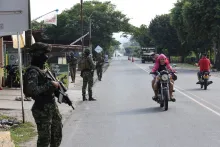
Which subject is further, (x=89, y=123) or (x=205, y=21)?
(x=205, y=21)

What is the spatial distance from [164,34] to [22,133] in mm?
68425

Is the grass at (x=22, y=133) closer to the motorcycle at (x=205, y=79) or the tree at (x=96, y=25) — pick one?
the motorcycle at (x=205, y=79)

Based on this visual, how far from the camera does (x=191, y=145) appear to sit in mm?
7566

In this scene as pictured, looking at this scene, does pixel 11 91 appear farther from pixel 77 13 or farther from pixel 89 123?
pixel 77 13

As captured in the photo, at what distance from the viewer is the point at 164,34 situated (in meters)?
75.8

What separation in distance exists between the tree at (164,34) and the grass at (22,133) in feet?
217

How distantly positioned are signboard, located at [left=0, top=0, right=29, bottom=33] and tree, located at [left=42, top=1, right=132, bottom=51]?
58.8m

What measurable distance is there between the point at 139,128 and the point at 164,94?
2964mm

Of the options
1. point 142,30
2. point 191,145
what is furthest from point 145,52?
point 191,145

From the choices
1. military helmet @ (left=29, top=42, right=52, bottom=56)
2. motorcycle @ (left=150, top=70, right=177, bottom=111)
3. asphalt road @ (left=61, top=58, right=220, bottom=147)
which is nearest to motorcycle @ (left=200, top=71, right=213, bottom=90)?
asphalt road @ (left=61, top=58, right=220, bottom=147)

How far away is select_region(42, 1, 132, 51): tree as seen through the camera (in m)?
68.1

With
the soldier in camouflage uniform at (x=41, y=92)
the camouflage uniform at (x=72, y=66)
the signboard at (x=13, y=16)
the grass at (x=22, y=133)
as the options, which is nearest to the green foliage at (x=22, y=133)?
the grass at (x=22, y=133)

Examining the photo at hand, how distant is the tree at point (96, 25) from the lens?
68125 millimetres

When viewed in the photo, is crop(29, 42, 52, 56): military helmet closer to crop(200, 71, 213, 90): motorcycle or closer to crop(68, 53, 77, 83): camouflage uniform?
crop(200, 71, 213, 90): motorcycle
